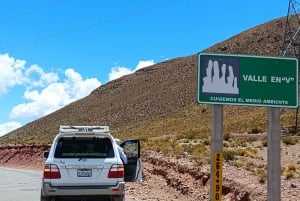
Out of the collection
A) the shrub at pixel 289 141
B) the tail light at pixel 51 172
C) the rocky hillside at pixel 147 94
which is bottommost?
the tail light at pixel 51 172

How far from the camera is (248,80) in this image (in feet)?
29.9

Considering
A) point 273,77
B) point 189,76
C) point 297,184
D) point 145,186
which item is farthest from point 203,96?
point 189,76

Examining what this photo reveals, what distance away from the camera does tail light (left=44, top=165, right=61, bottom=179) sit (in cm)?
1250

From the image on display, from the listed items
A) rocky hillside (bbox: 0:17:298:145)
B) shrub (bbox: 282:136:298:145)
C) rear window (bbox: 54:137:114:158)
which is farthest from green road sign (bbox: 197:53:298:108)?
rocky hillside (bbox: 0:17:298:145)

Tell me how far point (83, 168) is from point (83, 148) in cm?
55

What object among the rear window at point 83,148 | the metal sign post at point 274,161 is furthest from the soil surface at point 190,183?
the metal sign post at point 274,161

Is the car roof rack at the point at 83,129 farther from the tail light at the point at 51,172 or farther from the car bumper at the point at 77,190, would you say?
the car bumper at the point at 77,190

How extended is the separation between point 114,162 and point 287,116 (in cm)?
5106

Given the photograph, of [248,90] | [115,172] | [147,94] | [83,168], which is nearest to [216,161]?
[248,90]

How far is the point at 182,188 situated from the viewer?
1912cm

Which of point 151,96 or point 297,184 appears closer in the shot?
point 297,184

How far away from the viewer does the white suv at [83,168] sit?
12.5 meters

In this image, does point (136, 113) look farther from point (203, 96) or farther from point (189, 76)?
point (203, 96)

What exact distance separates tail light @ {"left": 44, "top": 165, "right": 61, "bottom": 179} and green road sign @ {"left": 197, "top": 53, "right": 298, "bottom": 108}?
4970 millimetres
